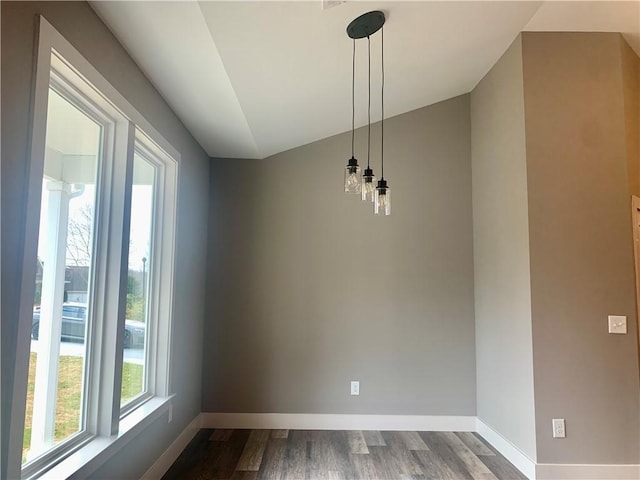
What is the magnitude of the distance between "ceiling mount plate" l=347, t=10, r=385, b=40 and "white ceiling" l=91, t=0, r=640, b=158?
0.04 metres

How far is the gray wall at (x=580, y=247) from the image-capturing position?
8.63ft

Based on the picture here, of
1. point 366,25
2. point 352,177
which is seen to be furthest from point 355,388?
point 366,25

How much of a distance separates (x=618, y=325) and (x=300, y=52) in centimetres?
271

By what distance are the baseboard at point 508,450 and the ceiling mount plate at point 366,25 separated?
2.93 m

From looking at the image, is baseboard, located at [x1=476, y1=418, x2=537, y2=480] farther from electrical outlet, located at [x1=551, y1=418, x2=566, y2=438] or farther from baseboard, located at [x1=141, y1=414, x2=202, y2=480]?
baseboard, located at [x1=141, y1=414, x2=202, y2=480]

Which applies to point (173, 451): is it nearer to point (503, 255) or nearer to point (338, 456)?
point (338, 456)

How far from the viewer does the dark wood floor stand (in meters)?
2.73

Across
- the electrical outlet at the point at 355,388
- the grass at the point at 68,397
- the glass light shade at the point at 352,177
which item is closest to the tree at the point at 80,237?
the grass at the point at 68,397

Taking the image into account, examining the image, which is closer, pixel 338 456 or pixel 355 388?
pixel 338 456

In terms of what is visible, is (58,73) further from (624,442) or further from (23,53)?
(624,442)

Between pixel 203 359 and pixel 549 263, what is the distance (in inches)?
116

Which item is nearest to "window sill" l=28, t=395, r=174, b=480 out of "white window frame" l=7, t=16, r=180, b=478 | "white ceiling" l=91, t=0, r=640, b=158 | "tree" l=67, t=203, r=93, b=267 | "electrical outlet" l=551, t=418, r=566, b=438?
"white window frame" l=7, t=16, r=180, b=478

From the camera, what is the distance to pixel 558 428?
8.63 feet

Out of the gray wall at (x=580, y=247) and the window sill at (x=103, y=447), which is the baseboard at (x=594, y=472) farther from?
the window sill at (x=103, y=447)
